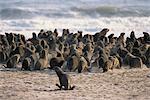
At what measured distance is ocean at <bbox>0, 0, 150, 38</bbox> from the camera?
27219 millimetres

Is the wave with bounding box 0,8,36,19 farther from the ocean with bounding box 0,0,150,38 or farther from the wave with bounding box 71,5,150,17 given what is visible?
the wave with bounding box 71,5,150,17

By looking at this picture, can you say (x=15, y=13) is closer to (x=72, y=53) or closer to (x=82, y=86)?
(x=72, y=53)

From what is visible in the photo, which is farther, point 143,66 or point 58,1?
point 58,1

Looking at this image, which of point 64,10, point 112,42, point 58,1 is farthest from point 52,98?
point 58,1

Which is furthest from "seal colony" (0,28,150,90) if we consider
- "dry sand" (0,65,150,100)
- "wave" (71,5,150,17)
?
"wave" (71,5,150,17)

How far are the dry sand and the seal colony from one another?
1.18 feet

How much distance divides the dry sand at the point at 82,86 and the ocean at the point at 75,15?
10.3 m

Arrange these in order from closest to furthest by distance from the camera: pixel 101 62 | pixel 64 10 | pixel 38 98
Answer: pixel 38 98
pixel 101 62
pixel 64 10

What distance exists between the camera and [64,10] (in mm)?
33375

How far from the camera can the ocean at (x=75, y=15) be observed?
2722 cm

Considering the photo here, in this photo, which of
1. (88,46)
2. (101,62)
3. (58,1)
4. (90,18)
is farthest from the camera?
(58,1)

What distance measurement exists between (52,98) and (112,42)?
8.23m

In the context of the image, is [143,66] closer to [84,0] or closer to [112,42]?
[112,42]

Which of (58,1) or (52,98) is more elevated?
(58,1)
